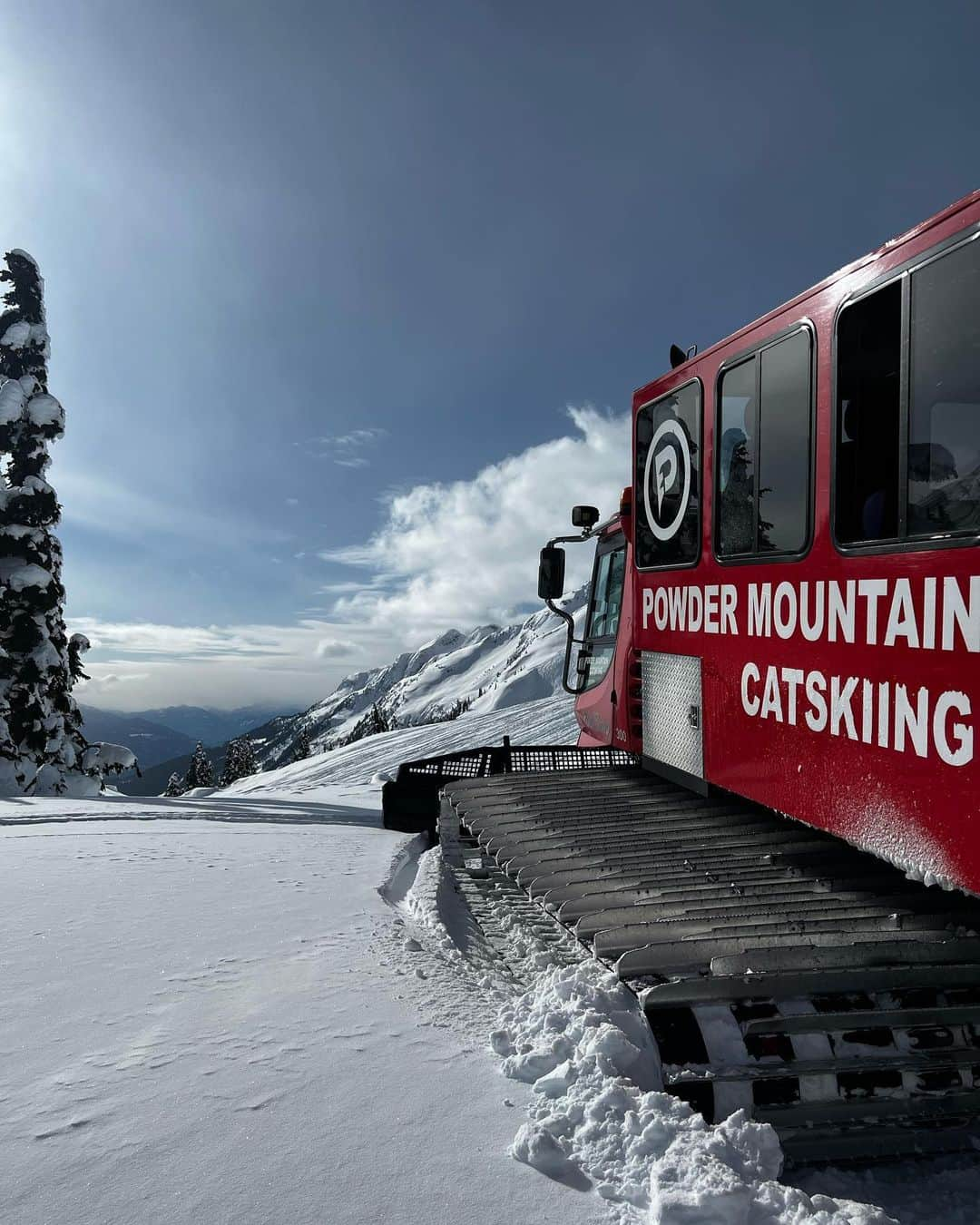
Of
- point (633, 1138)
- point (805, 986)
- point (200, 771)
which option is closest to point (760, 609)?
point (805, 986)

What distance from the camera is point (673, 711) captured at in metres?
4.89

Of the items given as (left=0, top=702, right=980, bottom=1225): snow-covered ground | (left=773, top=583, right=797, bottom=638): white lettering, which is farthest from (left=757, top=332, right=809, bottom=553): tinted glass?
(left=0, top=702, right=980, bottom=1225): snow-covered ground

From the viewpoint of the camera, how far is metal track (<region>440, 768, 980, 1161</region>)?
232 centimetres

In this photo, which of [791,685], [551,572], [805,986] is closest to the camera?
[805,986]

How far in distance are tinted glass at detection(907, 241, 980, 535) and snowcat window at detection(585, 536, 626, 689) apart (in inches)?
137

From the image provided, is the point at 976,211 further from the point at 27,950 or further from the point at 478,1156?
the point at 27,950

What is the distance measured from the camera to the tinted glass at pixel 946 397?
2.72 metres

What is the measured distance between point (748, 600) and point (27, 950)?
A: 400 centimetres

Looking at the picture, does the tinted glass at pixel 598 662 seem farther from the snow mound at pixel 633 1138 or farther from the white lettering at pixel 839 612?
the snow mound at pixel 633 1138

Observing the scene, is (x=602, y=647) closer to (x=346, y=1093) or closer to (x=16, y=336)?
(x=346, y=1093)

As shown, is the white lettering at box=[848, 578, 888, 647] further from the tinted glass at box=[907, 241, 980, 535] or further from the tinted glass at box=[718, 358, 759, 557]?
the tinted glass at box=[718, 358, 759, 557]

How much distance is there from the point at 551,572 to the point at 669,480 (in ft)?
5.66

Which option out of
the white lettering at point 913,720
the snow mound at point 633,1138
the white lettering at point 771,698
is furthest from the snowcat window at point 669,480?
the snow mound at point 633,1138

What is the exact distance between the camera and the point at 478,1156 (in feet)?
7.27
